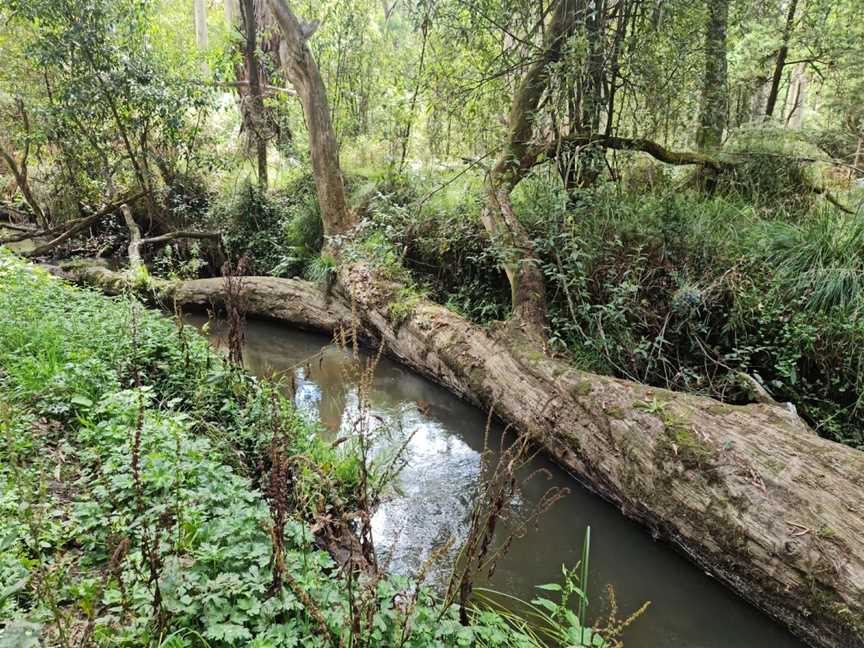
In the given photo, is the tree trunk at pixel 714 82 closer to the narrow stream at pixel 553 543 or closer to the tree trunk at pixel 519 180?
the tree trunk at pixel 519 180

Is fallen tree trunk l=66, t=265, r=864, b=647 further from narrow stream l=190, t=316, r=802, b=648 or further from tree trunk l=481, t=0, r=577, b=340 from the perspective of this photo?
tree trunk l=481, t=0, r=577, b=340

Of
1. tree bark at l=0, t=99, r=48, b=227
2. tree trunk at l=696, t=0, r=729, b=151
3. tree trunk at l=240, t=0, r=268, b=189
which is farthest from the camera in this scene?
tree trunk at l=240, t=0, r=268, b=189

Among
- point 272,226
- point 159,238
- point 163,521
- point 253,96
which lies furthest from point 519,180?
point 253,96

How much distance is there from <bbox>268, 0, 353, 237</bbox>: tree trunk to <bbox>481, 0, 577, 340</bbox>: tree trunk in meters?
2.53

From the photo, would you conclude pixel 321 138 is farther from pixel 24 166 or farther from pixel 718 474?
pixel 718 474

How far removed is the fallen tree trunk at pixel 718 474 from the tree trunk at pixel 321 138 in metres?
3.63

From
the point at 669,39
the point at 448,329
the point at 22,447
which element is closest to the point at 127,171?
the point at 448,329

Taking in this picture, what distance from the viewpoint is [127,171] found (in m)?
8.89

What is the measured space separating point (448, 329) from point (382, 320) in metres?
1.07

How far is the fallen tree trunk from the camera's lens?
2.29 meters

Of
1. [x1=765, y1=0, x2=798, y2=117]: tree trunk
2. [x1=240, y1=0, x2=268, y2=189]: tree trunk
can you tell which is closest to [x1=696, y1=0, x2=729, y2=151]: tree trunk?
[x1=765, y1=0, x2=798, y2=117]: tree trunk

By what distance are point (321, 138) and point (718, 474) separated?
21.2 feet

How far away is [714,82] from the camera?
17.7 feet

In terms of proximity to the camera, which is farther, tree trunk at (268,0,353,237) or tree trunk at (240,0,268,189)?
tree trunk at (240,0,268,189)
